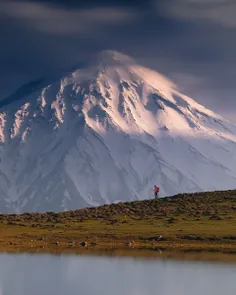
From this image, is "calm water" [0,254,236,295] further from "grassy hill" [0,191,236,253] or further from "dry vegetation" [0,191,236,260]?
"dry vegetation" [0,191,236,260]

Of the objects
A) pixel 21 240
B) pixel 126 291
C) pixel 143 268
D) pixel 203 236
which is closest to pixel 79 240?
pixel 21 240

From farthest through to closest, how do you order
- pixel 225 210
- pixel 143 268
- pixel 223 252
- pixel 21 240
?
pixel 225 210 < pixel 21 240 < pixel 223 252 < pixel 143 268

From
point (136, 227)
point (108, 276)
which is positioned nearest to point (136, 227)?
point (136, 227)

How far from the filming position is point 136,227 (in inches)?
3760

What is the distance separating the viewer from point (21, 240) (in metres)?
86.4

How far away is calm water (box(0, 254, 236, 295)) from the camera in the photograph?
5831cm

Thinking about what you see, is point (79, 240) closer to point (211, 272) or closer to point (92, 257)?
point (92, 257)

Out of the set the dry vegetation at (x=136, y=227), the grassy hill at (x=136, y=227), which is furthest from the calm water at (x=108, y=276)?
the dry vegetation at (x=136, y=227)

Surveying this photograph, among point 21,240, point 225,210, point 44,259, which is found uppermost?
point 225,210

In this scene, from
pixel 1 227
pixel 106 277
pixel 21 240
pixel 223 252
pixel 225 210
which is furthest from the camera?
pixel 225 210

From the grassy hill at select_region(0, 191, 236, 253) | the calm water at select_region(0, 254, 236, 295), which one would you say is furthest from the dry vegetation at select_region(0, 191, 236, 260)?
the calm water at select_region(0, 254, 236, 295)

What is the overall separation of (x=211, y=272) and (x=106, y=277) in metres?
7.45

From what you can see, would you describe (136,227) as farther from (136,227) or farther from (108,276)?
(108,276)

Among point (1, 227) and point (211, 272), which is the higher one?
point (1, 227)
